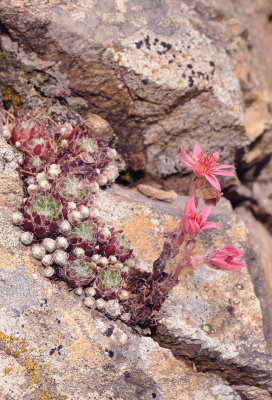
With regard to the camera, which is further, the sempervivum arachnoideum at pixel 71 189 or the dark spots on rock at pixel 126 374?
the sempervivum arachnoideum at pixel 71 189

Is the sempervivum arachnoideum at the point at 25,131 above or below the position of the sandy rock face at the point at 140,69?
below

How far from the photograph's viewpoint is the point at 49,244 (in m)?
3.57

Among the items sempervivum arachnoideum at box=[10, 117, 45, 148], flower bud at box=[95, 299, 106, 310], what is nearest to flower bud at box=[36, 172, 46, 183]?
sempervivum arachnoideum at box=[10, 117, 45, 148]

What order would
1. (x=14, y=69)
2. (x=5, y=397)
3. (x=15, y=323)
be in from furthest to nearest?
(x=14, y=69) < (x=15, y=323) < (x=5, y=397)

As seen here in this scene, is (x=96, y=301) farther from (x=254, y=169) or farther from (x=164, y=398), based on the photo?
(x=254, y=169)

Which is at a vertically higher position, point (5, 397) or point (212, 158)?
point (212, 158)

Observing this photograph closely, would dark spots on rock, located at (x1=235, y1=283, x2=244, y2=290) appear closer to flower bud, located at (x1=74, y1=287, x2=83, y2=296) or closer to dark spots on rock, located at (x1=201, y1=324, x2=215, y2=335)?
dark spots on rock, located at (x1=201, y1=324, x2=215, y2=335)

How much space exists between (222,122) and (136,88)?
1.24 m

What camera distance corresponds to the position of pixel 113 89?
182 inches

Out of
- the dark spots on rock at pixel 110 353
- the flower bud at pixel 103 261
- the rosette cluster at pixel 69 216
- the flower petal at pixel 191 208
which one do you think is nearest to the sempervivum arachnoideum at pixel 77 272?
the rosette cluster at pixel 69 216

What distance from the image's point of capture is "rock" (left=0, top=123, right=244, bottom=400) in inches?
123

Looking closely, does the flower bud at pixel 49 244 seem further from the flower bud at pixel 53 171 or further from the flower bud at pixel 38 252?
the flower bud at pixel 53 171

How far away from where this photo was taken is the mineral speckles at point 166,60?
450cm

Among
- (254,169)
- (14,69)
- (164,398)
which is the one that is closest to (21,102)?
(14,69)
